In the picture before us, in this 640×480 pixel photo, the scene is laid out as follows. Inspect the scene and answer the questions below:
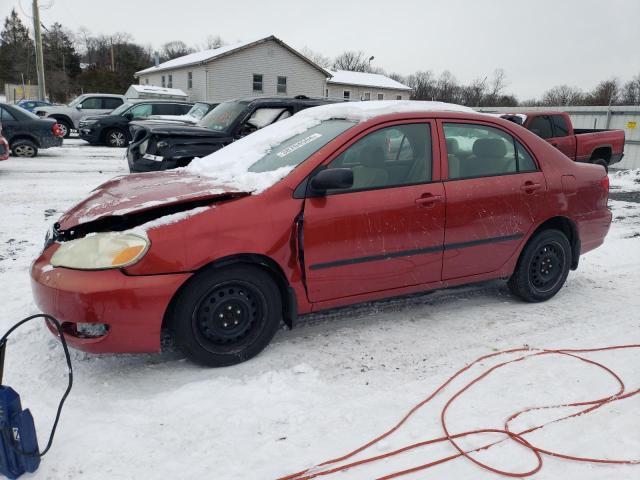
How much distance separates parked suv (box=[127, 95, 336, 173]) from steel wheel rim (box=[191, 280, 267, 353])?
4938mm

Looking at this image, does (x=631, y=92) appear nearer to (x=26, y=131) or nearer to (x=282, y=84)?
(x=282, y=84)

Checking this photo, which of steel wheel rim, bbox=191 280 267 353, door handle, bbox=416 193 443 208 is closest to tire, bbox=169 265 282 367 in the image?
steel wheel rim, bbox=191 280 267 353

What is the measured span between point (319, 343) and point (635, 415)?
194cm

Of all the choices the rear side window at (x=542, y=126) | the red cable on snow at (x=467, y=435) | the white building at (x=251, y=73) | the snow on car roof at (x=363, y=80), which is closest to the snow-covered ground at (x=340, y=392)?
the red cable on snow at (x=467, y=435)

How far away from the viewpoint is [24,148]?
13.6m

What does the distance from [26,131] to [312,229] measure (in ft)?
41.8

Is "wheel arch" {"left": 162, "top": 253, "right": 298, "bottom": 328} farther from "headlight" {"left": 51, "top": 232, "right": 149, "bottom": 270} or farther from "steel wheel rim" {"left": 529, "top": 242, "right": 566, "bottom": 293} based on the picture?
"steel wheel rim" {"left": 529, "top": 242, "right": 566, "bottom": 293}

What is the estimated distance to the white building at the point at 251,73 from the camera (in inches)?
1394

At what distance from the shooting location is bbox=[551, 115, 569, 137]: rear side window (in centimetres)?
1198

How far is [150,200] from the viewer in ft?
10.7

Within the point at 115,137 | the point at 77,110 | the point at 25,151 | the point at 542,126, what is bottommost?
the point at 25,151

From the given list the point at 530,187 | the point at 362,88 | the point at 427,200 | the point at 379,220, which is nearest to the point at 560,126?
the point at 530,187

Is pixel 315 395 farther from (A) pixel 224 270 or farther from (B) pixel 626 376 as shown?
(B) pixel 626 376

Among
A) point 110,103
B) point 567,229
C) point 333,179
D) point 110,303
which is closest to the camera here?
point 110,303
